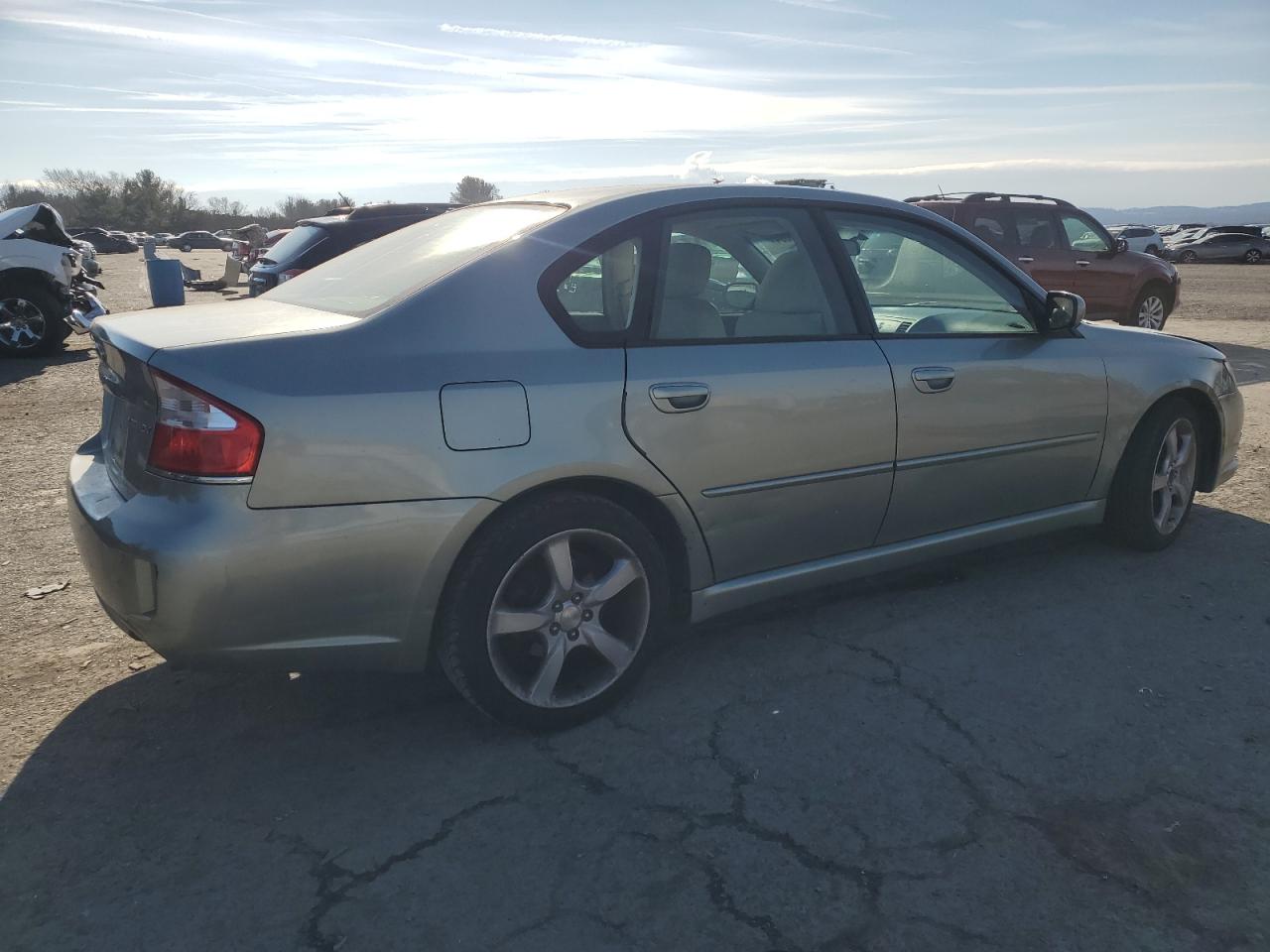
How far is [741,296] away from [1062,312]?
149 cm

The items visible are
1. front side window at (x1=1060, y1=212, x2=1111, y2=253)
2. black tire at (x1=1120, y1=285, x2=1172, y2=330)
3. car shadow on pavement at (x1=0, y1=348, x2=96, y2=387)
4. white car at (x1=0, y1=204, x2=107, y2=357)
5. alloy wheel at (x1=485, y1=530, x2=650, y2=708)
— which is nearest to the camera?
alloy wheel at (x1=485, y1=530, x2=650, y2=708)

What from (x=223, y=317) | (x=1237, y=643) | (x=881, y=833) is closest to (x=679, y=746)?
(x=881, y=833)

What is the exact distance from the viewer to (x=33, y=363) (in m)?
11.0

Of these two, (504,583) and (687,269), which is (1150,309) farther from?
(504,583)

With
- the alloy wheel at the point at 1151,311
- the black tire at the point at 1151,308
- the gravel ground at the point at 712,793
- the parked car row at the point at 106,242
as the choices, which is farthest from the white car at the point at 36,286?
the parked car row at the point at 106,242

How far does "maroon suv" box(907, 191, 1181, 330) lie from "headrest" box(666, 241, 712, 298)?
29.3 ft

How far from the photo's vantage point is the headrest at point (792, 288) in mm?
3547

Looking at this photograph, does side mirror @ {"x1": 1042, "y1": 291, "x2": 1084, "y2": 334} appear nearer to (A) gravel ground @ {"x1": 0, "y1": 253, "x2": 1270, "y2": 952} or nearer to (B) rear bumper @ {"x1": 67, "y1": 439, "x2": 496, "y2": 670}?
(A) gravel ground @ {"x1": 0, "y1": 253, "x2": 1270, "y2": 952}

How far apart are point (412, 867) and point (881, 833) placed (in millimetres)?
1187

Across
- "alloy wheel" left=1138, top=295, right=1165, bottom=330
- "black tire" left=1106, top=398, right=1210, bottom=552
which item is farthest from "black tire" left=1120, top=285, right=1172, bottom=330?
"black tire" left=1106, top=398, right=1210, bottom=552

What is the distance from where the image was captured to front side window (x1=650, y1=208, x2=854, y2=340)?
3291mm

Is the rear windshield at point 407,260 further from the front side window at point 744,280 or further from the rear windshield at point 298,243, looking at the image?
the rear windshield at point 298,243

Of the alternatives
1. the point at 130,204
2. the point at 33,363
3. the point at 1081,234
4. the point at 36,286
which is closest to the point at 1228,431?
the point at 1081,234

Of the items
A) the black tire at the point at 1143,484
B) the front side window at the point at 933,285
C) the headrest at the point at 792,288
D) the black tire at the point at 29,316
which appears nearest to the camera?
the headrest at the point at 792,288
